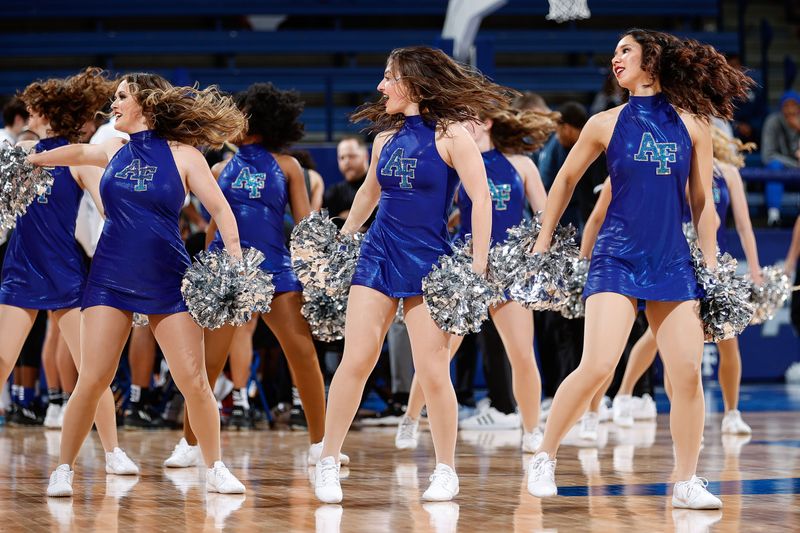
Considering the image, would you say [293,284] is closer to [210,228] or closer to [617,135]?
[210,228]

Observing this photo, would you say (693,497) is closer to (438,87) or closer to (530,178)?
(438,87)

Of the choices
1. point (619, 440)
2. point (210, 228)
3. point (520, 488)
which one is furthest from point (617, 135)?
point (619, 440)

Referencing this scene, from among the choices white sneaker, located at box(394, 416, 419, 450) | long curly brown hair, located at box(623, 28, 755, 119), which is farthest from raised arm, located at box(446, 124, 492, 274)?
white sneaker, located at box(394, 416, 419, 450)

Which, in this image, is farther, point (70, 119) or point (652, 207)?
point (70, 119)

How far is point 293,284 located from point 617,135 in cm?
188

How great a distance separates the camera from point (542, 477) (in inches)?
179

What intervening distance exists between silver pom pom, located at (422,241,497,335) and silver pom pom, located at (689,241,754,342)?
806 millimetres

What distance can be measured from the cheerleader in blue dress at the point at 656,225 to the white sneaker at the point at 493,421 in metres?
3.34

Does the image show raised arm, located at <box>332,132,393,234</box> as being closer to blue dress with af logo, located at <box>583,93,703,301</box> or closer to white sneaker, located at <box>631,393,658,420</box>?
blue dress with af logo, located at <box>583,93,703,301</box>

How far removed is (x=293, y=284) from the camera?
5.71m

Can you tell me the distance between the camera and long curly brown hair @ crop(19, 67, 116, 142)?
18.0ft

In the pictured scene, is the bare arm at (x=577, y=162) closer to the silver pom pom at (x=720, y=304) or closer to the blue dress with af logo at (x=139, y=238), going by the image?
the silver pom pom at (x=720, y=304)

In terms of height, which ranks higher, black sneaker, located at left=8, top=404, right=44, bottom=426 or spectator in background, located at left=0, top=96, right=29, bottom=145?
spectator in background, located at left=0, top=96, right=29, bottom=145

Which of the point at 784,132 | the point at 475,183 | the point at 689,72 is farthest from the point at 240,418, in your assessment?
the point at 784,132
